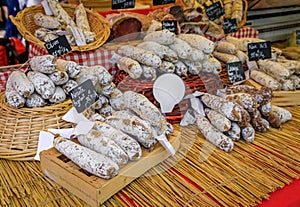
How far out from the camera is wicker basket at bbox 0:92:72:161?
134 centimetres

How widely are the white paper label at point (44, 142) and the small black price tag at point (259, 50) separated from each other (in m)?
1.31

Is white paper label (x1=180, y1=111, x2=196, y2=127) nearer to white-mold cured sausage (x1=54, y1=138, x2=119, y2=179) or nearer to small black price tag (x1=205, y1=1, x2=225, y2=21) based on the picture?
white-mold cured sausage (x1=54, y1=138, x2=119, y2=179)

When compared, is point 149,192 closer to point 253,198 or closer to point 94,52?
point 253,198

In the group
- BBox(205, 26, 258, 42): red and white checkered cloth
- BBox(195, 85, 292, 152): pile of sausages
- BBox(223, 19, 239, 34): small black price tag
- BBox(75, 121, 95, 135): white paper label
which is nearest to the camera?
BBox(75, 121, 95, 135): white paper label

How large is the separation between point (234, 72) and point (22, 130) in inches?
46.5

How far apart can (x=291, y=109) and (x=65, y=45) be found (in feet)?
4.19

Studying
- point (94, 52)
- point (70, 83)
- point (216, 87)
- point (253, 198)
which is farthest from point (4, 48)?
point (253, 198)

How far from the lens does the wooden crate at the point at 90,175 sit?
108cm

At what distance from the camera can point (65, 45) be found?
1745mm

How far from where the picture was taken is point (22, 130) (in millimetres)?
1348

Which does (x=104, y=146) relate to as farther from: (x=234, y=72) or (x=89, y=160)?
(x=234, y=72)

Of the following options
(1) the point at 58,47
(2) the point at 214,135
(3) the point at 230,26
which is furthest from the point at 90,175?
(3) the point at 230,26

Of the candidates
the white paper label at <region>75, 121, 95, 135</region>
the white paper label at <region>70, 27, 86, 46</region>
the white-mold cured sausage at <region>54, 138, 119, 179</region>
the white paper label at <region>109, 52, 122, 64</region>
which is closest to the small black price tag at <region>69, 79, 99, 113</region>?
the white paper label at <region>75, 121, 95, 135</region>

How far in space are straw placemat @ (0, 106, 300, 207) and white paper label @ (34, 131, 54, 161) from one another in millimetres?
52
